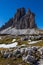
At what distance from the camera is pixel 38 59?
3095cm

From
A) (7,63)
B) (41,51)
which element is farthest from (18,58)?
(41,51)

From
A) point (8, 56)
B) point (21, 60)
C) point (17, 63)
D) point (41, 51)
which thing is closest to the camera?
point (17, 63)

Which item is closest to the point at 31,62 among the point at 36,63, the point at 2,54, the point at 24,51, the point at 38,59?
the point at 36,63

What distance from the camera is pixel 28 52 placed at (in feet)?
107

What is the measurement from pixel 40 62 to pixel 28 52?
410cm

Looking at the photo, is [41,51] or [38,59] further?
[41,51]

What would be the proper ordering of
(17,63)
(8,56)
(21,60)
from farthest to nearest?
(8,56) < (21,60) < (17,63)

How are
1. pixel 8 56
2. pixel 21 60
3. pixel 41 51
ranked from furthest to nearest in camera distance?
pixel 41 51, pixel 8 56, pixel 21 60

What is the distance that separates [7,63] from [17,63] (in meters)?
1.77

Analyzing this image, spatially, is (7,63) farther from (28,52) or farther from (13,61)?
(28,52)

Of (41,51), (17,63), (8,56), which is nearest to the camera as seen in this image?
(17,63)

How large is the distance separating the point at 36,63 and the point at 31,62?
981 millimetres

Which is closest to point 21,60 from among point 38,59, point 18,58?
point 18,58

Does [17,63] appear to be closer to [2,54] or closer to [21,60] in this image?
[21,60]
